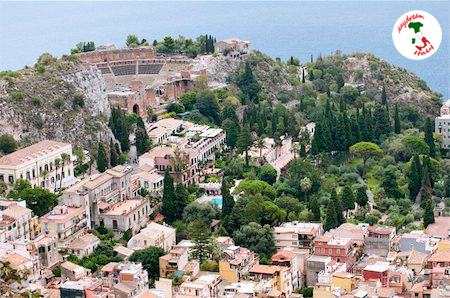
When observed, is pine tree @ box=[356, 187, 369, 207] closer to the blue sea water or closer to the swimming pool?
the swimming pool

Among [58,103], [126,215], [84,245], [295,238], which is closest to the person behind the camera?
[84,245]

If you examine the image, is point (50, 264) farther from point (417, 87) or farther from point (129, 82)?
point (417, 87)

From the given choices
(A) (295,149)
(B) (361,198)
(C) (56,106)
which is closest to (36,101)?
(C) (56,106)

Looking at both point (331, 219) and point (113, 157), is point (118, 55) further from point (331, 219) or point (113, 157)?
point (331, 219)

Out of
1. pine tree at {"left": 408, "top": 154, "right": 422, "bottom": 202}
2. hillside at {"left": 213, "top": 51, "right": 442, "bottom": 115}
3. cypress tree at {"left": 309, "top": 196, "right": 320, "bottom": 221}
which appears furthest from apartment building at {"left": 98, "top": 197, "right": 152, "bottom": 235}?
hillside at {"left": 213, "top": 51, "right": 442, "bottom": 115}

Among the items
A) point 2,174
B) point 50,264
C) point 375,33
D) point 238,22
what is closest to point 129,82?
point 2,174

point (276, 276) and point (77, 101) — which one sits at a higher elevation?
point (77, 101)
